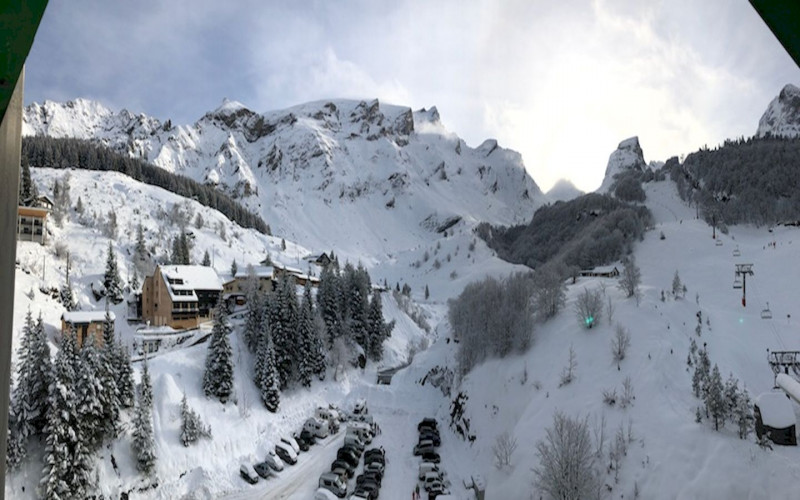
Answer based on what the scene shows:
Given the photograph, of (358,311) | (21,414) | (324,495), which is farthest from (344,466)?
(358,311)

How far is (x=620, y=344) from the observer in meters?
29.4

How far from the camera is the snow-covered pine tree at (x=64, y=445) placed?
80.2 ft

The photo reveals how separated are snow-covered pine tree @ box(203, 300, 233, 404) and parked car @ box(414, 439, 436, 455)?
15.7m

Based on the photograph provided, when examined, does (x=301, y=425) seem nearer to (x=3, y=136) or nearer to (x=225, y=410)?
(x=225, y=410)

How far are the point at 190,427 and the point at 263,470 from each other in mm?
5852

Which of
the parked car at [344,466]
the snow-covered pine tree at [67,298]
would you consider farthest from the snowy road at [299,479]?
the snow-covered pine tree at [67,298]

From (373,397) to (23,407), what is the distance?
2969 cm

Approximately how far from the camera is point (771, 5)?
186cm

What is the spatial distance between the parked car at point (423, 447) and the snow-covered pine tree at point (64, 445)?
67.7 ft

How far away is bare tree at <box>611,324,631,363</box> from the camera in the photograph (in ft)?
95.8

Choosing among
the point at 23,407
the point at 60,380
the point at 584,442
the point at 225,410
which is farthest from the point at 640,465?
the point at 23,407

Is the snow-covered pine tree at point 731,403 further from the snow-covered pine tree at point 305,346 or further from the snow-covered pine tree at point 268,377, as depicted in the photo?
the snow-covered pine tree at point 305,346

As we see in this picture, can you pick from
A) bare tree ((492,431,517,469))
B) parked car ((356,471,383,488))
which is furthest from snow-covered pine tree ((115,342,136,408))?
bare tree ((492,431,517,469))

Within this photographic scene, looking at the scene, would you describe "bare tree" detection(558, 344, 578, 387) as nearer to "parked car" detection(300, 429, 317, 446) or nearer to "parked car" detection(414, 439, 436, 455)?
"parked car" detection(414, 439, 436, 455)
